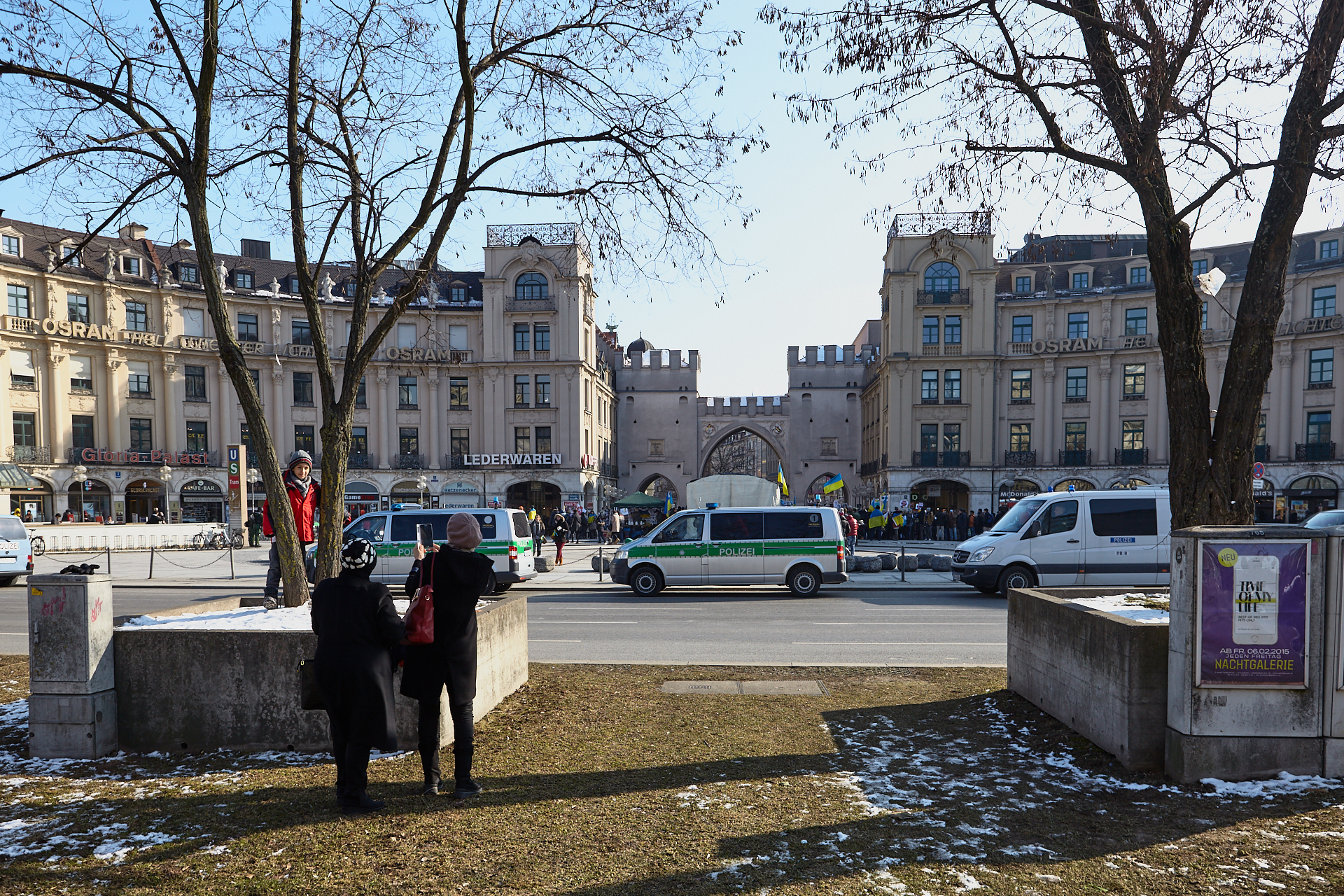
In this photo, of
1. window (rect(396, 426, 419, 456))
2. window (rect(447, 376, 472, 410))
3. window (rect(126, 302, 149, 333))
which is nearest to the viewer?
window (rect(126, 302, 149, 333))

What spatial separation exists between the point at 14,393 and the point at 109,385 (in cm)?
408

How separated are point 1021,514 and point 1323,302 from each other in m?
39.0

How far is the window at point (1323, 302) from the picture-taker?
42062 millimetres

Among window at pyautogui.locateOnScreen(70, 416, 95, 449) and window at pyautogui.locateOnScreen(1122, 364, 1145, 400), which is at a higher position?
window at pyautogui.locateOnScreen(1122, 364, 1145, 400)

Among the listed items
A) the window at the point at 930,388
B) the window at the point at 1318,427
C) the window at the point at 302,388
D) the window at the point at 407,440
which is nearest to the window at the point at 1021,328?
the window at the point at 930,388

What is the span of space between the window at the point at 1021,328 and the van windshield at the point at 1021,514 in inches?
1393

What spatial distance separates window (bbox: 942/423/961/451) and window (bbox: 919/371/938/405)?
5.46 feet

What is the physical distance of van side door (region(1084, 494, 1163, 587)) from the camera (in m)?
14.8

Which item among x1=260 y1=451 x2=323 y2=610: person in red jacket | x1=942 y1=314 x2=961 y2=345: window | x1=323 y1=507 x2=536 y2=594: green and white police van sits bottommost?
x1=323 y1=507 x2=536 y2=594: green and white police van

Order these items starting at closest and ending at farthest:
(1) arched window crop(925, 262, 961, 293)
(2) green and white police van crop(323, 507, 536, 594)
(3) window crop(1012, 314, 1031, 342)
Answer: (2) green and white police van crop(323, 507, 536, 594), (1) arched window crop(925, 262, 961, 293), (3) window crop(1012, 314, 1031, 342)

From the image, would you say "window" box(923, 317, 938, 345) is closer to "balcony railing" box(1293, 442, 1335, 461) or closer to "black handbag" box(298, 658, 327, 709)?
"balcony railing" box(1293, 442, 1335, 461)

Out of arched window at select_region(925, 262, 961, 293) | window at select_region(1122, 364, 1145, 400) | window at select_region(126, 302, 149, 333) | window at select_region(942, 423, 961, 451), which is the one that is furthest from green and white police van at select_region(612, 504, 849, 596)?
window at select_region(126, 302, 149, 333)

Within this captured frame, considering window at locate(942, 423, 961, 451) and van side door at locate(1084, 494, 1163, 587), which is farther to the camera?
window at locate(942, 423, 961, 451)

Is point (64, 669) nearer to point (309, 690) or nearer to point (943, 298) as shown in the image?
point (309, 690)
